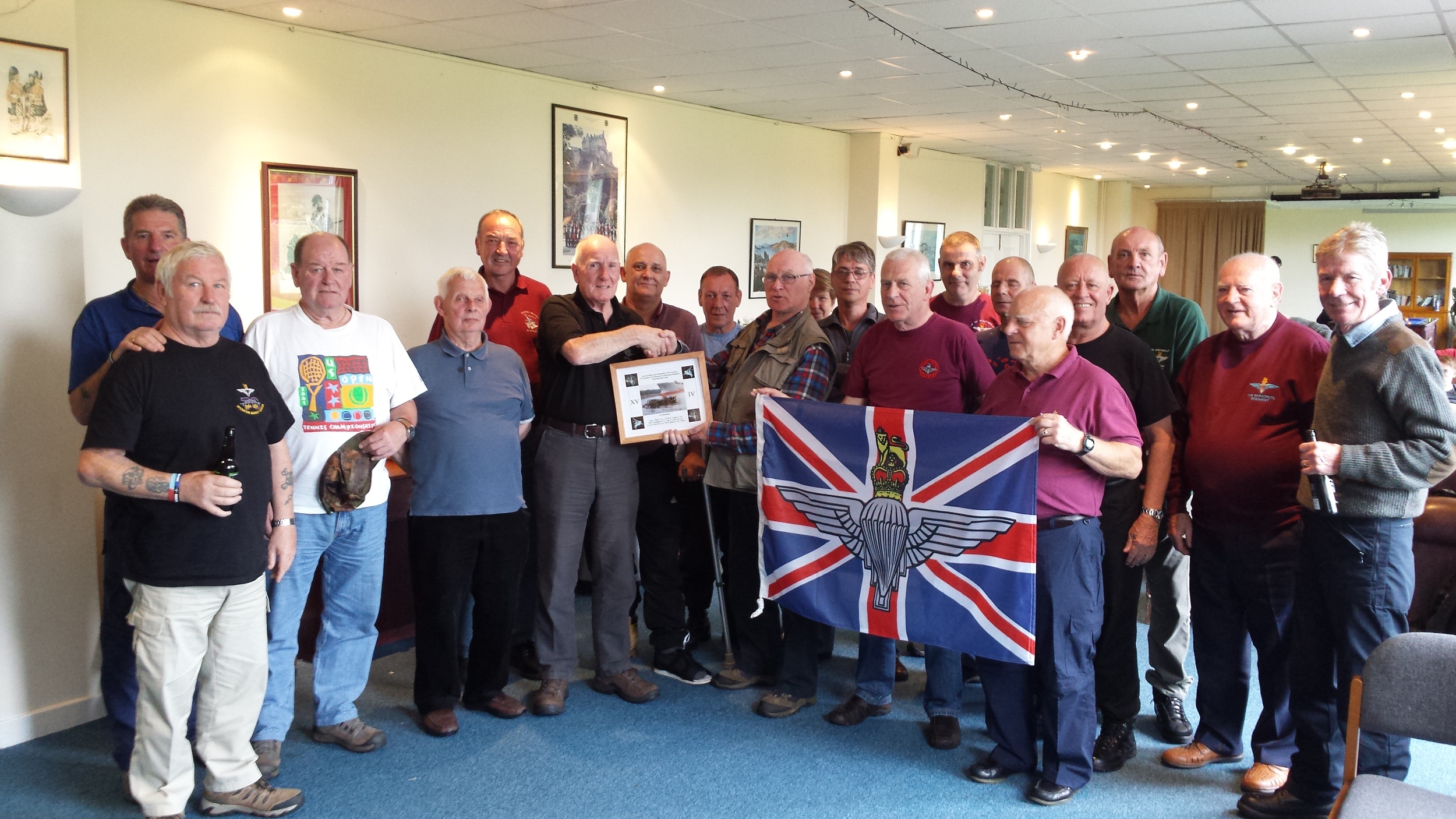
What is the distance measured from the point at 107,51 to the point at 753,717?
449cm

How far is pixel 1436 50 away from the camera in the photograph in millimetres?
6547

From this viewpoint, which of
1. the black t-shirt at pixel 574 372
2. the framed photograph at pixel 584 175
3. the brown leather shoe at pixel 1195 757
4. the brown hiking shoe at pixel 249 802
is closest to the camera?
the brown hiking shoe at pixel 249 802

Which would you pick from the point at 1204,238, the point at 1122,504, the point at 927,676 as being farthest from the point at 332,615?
the point at 1204,238

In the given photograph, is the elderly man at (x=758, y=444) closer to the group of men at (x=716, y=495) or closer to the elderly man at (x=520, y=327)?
the group of men at (x=716, y=495)

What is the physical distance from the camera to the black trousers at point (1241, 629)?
3154 mm

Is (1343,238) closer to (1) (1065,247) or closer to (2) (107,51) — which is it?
(2) (107,51)

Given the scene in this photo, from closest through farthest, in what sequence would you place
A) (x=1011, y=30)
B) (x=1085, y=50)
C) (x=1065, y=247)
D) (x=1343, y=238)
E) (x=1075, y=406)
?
(x=1343, y=238)
(x=1075, y=406)
(x=1011, y=30)
(x=1085, y=50)
(x=1065, y=247)

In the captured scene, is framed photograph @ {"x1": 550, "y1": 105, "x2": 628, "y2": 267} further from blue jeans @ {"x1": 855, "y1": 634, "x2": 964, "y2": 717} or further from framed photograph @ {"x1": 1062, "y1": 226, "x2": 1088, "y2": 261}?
framed photograph @ {"x1": 1062, "y1": 226, "x2": 1088, "y2": 261}

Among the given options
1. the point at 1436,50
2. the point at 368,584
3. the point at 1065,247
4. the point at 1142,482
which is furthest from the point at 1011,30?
the point at 1065,247

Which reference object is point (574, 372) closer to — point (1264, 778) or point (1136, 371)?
point (1136, 371)

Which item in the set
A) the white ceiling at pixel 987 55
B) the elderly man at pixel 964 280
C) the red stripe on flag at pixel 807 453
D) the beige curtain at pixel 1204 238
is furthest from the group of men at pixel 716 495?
the beige curtain at pixel 1204 238

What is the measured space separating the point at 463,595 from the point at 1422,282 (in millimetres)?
19678

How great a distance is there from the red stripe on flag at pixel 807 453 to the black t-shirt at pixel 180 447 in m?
1.69

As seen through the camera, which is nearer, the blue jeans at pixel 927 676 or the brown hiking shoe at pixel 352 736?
the brown hiking shoe at pixel 352 736
